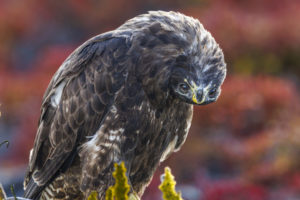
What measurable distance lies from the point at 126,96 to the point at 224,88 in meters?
8.25

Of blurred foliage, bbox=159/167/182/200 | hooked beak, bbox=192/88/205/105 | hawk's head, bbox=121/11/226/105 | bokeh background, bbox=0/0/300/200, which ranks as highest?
hawk's head, bbox=121/11/226/105

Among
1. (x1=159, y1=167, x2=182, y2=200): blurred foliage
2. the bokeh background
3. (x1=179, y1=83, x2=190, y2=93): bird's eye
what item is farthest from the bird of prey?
the bokeh background

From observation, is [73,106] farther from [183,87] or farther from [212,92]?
[212,92]

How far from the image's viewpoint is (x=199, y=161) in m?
11.3

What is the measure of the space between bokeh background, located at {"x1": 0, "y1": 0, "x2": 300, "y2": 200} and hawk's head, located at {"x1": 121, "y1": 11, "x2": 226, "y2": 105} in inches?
180

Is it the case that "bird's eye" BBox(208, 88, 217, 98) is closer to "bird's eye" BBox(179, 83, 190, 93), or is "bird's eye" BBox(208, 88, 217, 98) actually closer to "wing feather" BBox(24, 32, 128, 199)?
"bird's eye" BBox(179, 83, 190, 93)

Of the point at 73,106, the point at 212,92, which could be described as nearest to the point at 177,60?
the point at 212,92

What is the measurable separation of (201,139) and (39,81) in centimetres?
421

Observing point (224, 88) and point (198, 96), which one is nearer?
point (198, 96)

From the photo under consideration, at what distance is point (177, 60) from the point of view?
425cm

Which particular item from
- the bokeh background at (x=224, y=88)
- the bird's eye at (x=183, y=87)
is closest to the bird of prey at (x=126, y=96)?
the bird's eye at (x=183, y=87)

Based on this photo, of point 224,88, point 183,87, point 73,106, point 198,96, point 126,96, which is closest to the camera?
point 198,96

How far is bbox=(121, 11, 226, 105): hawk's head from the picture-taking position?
4.11 metres

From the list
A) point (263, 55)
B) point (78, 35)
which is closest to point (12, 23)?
point (78, 35)
